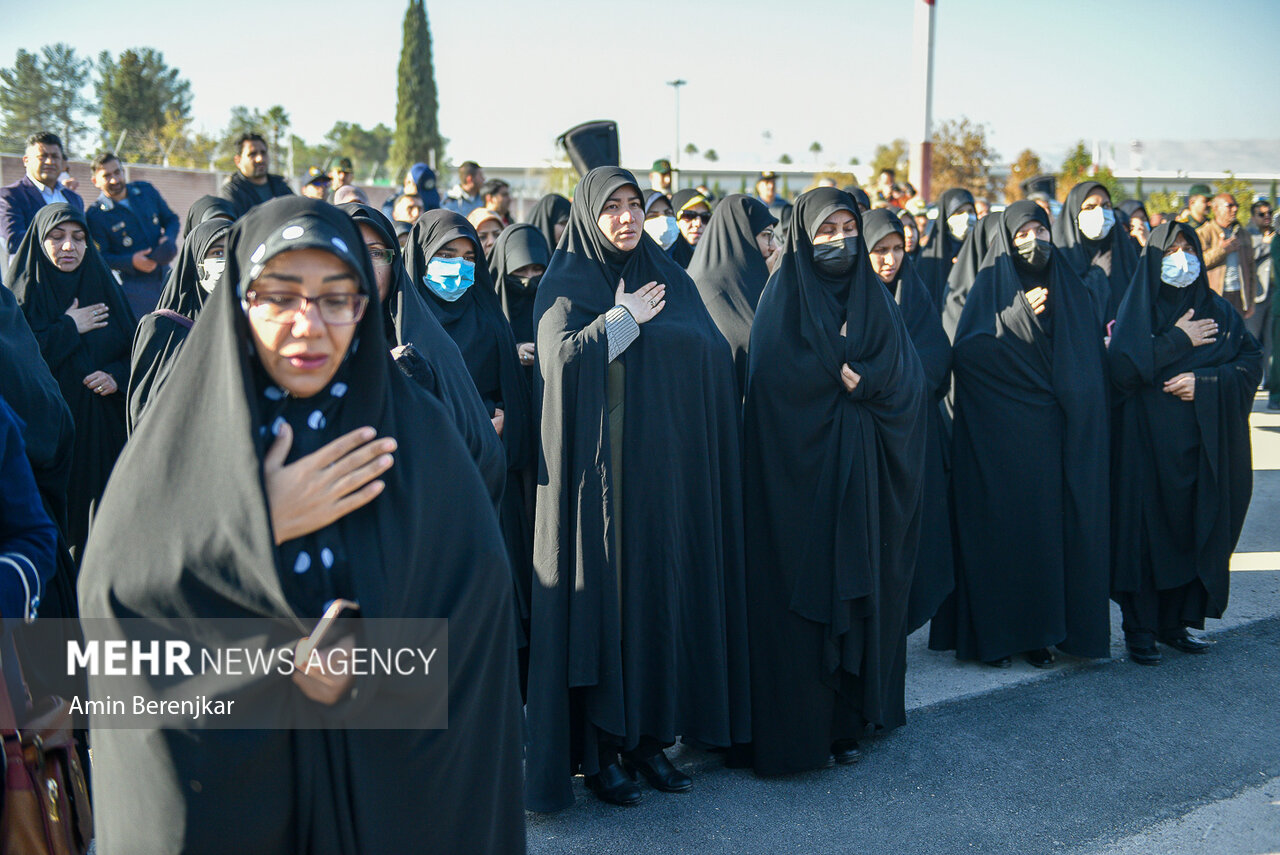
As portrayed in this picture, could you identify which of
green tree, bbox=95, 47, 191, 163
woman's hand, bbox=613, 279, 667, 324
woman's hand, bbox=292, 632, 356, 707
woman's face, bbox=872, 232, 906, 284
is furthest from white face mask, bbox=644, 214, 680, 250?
green tree, bbox=95, 47, 191, 163

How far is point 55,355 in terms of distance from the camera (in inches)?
193

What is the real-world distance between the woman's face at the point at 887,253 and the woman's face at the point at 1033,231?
684 millimetres

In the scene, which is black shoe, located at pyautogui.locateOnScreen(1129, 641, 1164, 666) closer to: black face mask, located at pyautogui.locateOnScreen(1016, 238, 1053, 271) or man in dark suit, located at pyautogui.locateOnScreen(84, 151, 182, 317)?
black face mask, located at pyautogui.locateOnScreen(1016, 238, 1053, 271)

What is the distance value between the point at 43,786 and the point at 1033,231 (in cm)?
446

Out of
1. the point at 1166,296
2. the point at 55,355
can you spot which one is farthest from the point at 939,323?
the point at 55,355

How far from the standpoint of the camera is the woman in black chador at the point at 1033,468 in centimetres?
487

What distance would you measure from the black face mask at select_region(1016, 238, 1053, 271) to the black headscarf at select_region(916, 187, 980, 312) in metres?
4.19

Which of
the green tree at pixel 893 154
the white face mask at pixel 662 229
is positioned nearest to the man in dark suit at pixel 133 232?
the white face mask at pixel 662 229

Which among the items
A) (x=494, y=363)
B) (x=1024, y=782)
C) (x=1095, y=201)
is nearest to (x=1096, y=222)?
(x=1095, y=201)

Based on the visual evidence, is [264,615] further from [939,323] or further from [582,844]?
[939,323]

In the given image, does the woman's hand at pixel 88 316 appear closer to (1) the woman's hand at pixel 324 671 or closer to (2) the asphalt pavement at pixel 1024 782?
(2) the asphalt pavement at pixel 1024 782

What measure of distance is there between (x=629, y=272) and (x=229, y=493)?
7.63 feet

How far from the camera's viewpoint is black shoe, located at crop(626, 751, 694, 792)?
3.74 meters

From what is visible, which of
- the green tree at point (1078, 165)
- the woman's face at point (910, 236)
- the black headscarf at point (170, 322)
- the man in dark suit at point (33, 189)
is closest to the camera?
the black headscarf at point (170, 322)
